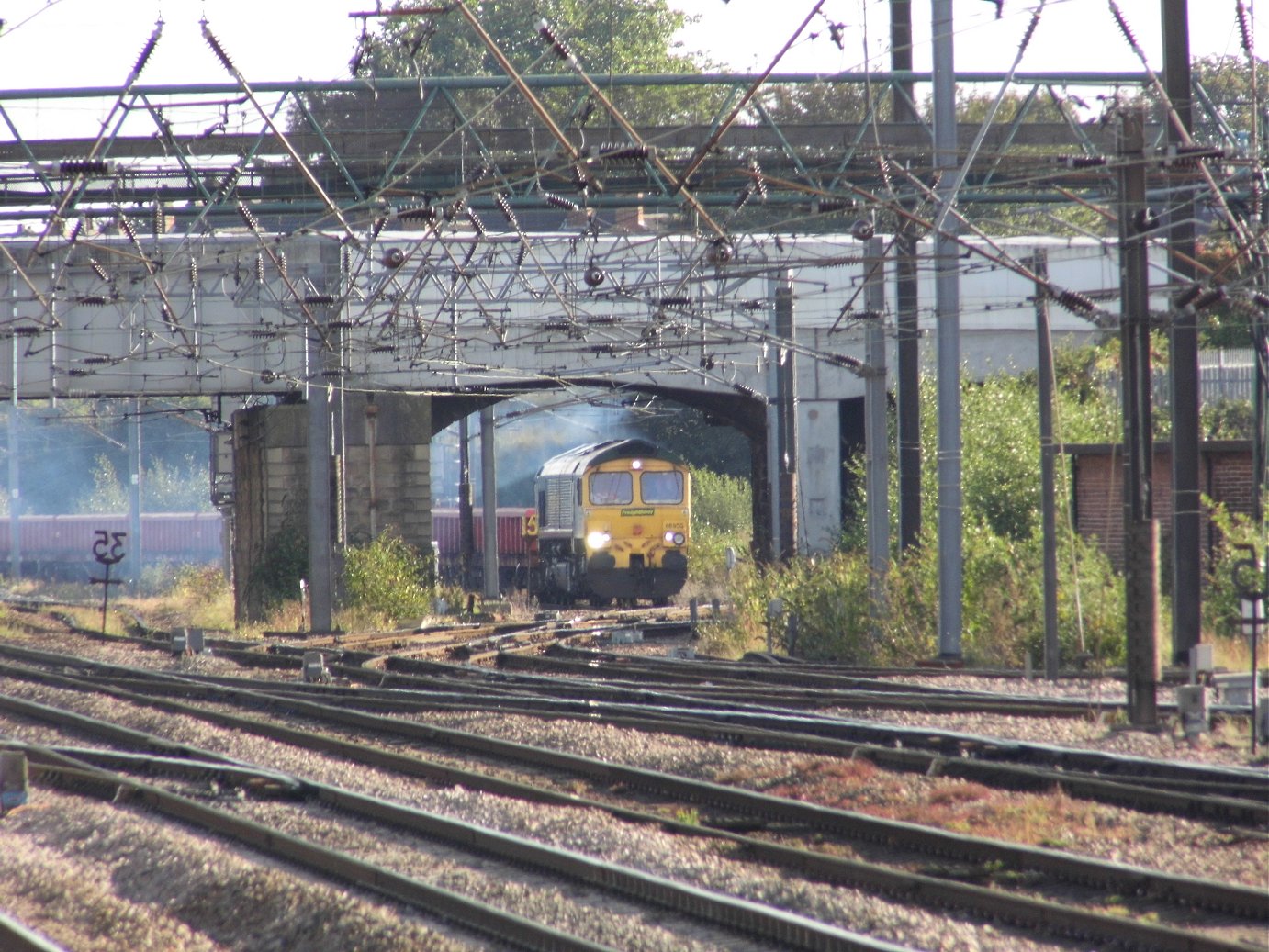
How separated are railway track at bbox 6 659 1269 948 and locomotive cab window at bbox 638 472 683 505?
678 inches

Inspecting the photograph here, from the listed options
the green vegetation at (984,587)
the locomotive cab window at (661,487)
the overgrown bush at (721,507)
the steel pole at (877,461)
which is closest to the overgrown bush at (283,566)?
the locomotive cab window at (661,487)

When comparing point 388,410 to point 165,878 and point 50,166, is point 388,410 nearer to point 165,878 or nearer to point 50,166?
point 50,166

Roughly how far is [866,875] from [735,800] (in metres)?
1.99

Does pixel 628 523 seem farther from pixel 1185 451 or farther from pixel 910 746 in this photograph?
pixel 910 746

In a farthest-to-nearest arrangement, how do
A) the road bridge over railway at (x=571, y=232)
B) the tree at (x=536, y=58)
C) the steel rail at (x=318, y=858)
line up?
the tree at (x=536, y=58) < the road bridge over railway at (x=571, y=232) < the steel rail at (x=318, y=858)

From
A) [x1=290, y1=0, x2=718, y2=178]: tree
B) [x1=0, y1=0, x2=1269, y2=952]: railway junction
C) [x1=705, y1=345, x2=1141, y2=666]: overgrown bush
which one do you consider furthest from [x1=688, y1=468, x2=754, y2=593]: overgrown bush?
[x1=0, y1=0, x2=1269, y2=952]: railway junction

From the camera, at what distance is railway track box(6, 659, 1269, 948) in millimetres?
6020

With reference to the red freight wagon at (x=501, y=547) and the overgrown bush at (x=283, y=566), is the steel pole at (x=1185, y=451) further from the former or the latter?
the red freight wagon at (x=501, y=547)

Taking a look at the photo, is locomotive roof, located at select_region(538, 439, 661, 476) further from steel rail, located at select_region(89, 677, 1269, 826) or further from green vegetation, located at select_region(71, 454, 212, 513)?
green vegetation, located at select_region(71, 454, 212, 513)

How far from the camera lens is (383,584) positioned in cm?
2475

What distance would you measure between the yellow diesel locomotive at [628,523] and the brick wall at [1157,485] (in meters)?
11.0

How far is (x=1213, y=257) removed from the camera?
715 inches

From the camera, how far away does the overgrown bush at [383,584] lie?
2456 centimetres

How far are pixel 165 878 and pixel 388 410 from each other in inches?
817
